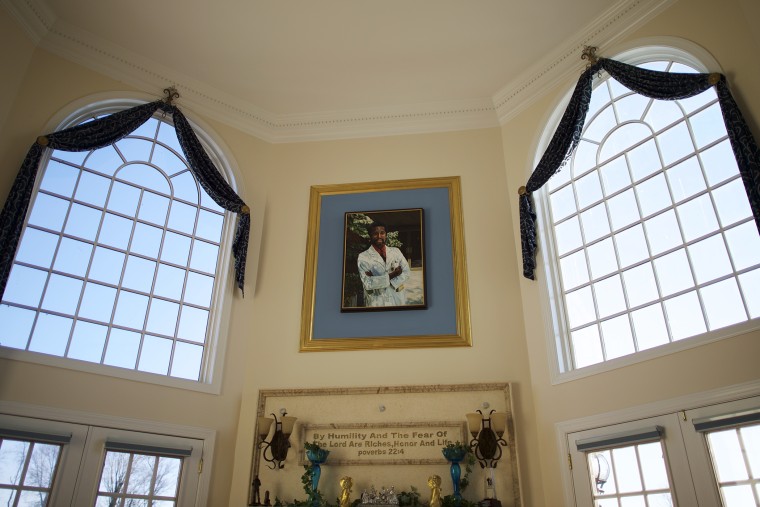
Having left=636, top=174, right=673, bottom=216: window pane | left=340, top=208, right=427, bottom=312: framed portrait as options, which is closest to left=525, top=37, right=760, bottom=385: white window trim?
left=636, top=174, right=673, bottom=216: window pane

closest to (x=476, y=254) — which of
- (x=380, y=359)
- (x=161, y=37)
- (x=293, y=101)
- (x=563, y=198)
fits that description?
(x=563, y=198)

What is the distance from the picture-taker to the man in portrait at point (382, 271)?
6.87 meters

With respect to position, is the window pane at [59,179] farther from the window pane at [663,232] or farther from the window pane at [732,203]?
the window pane at [732,203]

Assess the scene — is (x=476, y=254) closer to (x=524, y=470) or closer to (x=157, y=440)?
(x=524, y=470)

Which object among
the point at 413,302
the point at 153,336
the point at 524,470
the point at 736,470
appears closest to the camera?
the point at 736,470

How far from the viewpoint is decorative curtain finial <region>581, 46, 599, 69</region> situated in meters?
6.57

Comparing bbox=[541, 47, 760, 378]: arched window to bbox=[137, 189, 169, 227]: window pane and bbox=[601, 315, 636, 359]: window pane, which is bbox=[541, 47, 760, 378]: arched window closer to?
bbox=[601, 315, 636, 359]: window pane

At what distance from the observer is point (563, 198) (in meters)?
6.75

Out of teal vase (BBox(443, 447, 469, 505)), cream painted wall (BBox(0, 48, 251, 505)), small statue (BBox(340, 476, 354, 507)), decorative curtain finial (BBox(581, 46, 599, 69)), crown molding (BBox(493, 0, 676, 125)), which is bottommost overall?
small statue (BBox(340, 476, 354, 507))

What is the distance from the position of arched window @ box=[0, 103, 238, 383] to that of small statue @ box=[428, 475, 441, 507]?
103 inches

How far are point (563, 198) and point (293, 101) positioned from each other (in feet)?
11.9

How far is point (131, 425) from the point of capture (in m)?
5.86

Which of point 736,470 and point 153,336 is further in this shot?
point 153,336

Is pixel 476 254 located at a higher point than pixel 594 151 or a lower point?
lower
